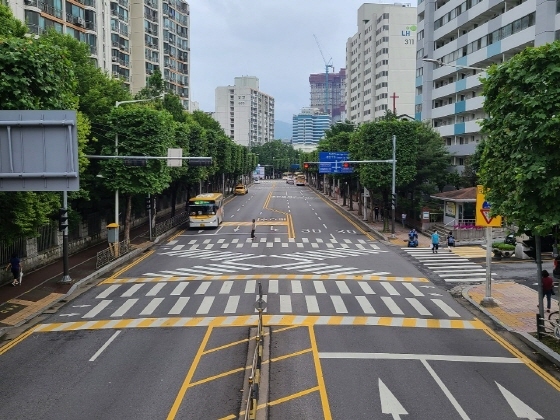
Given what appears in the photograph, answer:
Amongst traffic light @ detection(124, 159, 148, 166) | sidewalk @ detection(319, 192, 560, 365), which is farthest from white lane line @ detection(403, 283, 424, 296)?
traffic light @ detection(124, 159, 148, 166)

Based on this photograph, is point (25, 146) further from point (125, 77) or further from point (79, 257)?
point (125, 77)

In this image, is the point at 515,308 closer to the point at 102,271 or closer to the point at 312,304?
the point at 312,304

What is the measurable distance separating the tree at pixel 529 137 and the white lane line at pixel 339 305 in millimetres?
7474

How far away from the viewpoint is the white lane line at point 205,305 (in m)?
22.3

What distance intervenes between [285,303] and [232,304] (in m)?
2.26

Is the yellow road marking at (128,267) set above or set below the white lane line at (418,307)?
below

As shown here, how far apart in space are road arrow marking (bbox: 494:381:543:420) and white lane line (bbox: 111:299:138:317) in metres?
14.7

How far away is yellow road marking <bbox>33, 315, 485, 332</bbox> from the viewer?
20203mm

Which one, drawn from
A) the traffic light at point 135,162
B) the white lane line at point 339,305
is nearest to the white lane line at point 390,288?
the white lane line at point 339,305

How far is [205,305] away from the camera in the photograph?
23.6m

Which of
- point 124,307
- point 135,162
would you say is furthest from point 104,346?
point 135,162

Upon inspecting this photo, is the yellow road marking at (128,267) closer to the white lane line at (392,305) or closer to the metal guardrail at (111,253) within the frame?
the metal guardrail at (111,253)

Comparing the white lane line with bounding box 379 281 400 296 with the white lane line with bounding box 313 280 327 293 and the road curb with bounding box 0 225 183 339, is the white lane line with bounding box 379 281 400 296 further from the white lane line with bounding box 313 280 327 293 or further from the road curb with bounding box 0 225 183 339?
the road curb with bounding box 0 225 183 339

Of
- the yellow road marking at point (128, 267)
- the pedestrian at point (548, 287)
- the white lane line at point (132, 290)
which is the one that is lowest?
the yellow road marking at point (128, 267)
